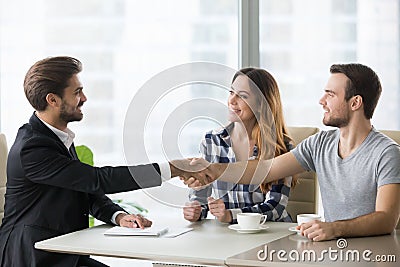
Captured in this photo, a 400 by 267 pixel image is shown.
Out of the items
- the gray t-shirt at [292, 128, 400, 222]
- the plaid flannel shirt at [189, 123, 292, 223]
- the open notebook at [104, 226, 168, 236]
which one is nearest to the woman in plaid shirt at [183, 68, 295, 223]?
the plaid flannel shirt at [189, 123, 292, 223]

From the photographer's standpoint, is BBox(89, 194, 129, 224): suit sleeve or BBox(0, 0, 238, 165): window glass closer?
BBox(89, 194, 129, 224): suit sleeve

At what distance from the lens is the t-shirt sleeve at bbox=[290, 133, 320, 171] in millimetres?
2824

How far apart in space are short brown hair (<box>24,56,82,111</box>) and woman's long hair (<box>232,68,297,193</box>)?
711 millimetres

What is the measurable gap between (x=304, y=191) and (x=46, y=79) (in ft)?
3.68

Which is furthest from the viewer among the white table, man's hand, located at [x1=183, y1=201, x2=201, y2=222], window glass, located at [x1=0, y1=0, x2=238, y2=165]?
window glass, located at [x1=0, y1=0, x2=238, y2=165]

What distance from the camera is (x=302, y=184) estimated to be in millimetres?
3152

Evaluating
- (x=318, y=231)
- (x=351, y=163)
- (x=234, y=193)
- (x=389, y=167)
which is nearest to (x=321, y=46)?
(x=234, y=193)

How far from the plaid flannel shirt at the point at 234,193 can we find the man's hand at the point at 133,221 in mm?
249

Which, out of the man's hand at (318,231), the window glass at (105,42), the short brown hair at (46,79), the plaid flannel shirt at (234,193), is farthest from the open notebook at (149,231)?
the window glass at (105,42)

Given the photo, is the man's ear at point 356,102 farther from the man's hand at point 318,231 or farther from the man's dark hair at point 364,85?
the man's hand at point 318,231

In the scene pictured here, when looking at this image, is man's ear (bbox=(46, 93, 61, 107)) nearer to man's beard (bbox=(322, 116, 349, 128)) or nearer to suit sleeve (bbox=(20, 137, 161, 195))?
suit sleeve (bbox=(20, 137, 161, 195))

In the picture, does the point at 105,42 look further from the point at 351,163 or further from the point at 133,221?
the point at 351,163

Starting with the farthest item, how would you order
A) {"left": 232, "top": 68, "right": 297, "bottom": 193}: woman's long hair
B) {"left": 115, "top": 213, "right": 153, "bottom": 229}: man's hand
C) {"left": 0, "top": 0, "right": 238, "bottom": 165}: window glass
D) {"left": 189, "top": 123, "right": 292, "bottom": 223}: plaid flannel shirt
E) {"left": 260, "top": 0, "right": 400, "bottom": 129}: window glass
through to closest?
{"left": 0, "top": 0, "right": 238, "bottom": 165}: window glass < {"left": 260, "top": 0, "right": 400, "bottom": 129}: window glass < {"left": 232, "top": 68, "right": 297, "bottom": 193}: woman's long hair < {"left": 189, "top": 123, "right": 292, "bottom": 223}: plaid flannel shirt < {"left": 115, "top": 213, "right": 153, "bottom": 229}: man's hand

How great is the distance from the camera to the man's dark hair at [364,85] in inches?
107
